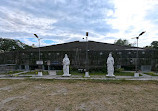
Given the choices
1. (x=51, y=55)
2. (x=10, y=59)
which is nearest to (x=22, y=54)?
(x=10, y=59)

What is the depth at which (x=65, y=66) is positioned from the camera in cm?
1598

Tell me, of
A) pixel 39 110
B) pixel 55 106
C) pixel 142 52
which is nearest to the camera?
pixel 39 110

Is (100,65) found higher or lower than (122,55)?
lower

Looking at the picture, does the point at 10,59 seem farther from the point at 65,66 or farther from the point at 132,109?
the point at 132,109

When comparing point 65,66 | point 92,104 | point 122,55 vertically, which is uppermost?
point 122,55

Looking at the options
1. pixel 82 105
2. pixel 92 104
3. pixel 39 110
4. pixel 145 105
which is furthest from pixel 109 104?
pixel 39 110

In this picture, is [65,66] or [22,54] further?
[22,54]

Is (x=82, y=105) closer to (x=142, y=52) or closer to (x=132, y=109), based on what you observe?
(x=132, y=109)

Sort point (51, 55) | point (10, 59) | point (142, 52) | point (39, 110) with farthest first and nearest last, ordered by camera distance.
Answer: point (10, 59), point (51, 55), point (142, 52), point (39, 110)

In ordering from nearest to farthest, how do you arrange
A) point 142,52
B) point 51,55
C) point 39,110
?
1. point 39,110
2. point 142,52
3. point 51,55

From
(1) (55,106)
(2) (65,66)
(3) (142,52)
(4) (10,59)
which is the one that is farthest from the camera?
(4) (10,59)

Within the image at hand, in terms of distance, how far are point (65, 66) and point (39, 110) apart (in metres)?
11.0

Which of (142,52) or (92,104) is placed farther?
(142,52)

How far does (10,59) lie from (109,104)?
3063cm
